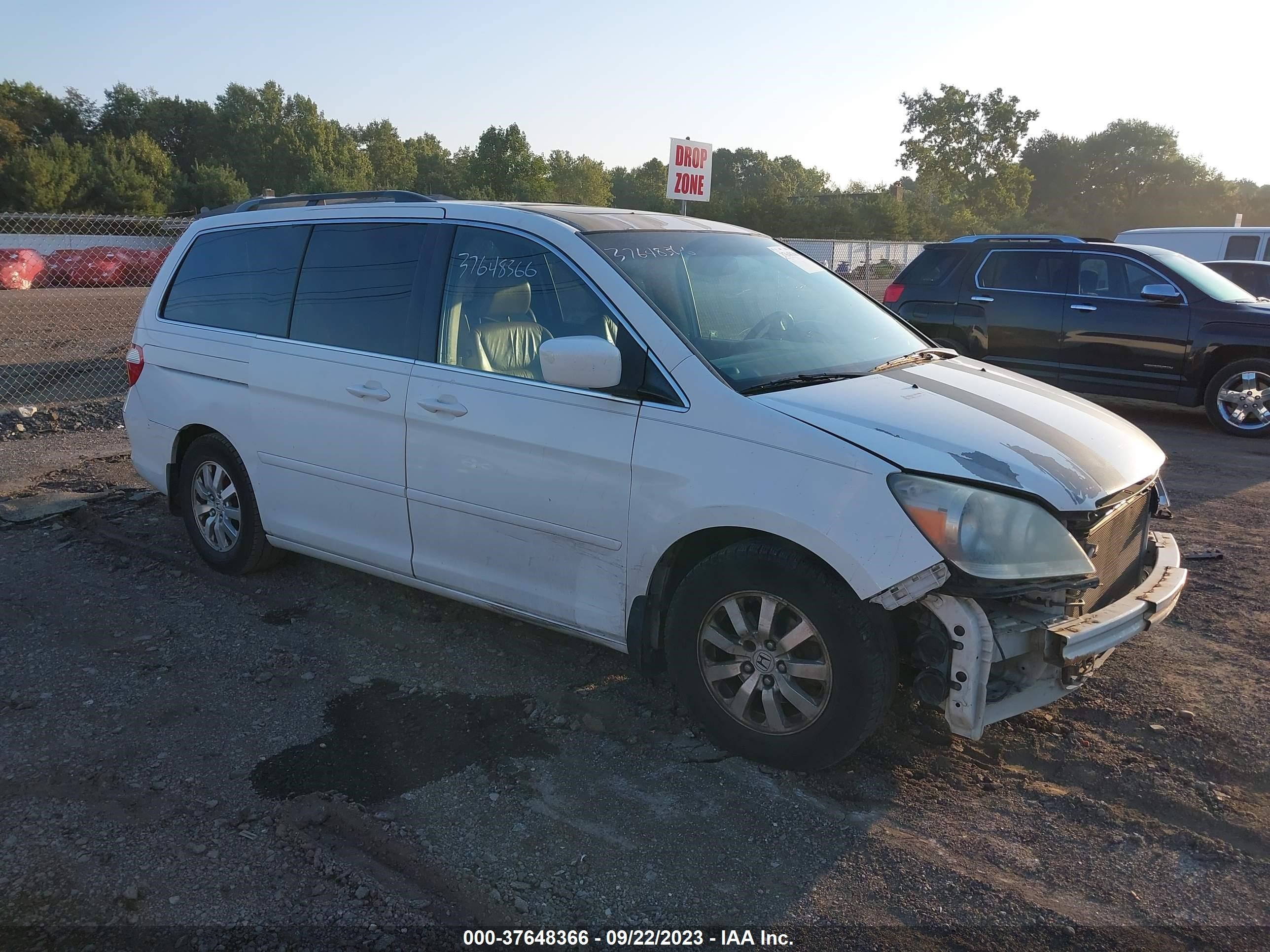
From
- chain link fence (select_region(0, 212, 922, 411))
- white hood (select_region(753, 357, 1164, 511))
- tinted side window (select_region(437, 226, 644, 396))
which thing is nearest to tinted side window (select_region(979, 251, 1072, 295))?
chain link fence (select_region(0, 212, 922, 411))

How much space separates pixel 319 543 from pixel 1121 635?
3.48 meters

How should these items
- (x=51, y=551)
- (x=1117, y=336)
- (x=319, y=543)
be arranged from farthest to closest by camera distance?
(x=1117, y=336) → (x=51, y=551) → (x=319, y=543)

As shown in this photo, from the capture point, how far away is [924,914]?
9.21 feet

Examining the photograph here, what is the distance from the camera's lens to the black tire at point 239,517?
5.19 metres

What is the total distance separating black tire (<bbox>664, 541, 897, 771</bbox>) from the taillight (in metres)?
3.67

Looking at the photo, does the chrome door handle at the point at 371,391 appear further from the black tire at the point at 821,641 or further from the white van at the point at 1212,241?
the white van at the point at 1212,241

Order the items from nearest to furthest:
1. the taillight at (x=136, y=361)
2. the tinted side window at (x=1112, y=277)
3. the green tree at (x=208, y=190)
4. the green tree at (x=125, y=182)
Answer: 1. the taillight at (x=136, y=361)
2. the tinted side window at (x=1112, y=277)
3. the green tree at (x=125, y=182)
4. the green tree at (x=208, y=190)

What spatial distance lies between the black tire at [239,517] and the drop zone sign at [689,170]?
1026cm

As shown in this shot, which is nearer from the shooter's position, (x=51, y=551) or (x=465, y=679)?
(x=465, y=679)

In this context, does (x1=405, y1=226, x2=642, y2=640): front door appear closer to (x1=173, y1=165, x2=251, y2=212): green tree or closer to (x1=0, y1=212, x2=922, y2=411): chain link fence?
(x1=0, y1=212, x2=922, y2=411): chain link fence

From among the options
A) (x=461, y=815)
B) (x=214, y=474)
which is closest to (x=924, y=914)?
(x=461, y=815)

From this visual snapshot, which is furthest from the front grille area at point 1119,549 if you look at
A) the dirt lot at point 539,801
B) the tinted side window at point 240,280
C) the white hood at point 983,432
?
the tinted side window at point 240,280

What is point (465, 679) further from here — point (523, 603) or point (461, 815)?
point (461, 815)

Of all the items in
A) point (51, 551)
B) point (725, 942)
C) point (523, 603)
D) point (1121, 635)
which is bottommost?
point (51, 551)
